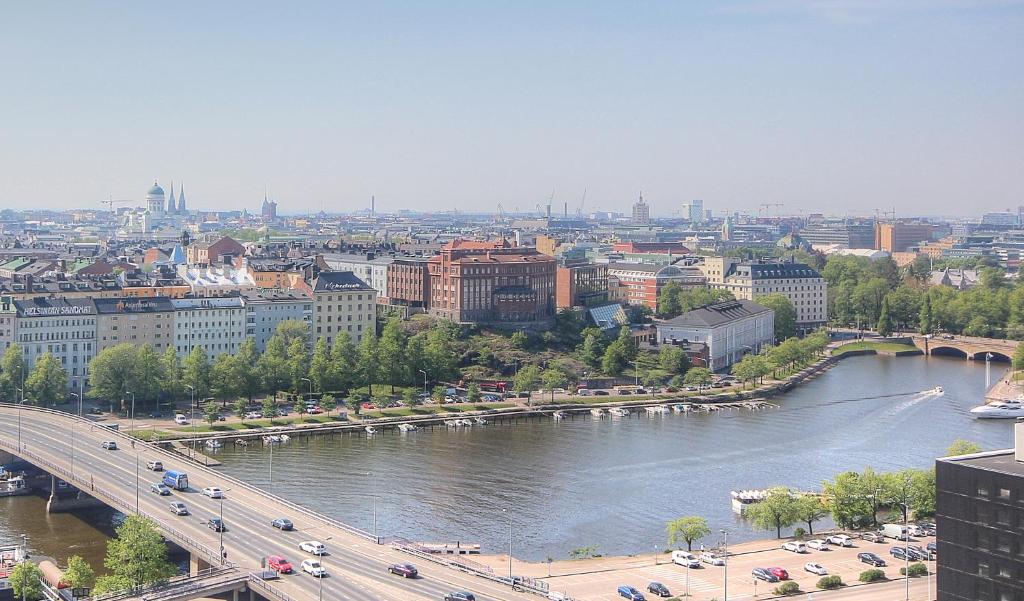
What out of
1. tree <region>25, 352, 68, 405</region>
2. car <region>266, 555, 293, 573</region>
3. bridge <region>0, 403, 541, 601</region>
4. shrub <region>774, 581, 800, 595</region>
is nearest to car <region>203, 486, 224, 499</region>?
bridge <region>0, 403, 541, 601</region>

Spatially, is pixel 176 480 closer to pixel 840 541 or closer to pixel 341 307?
pixel 840 541

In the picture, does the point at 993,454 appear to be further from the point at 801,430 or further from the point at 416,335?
the point at 416,335

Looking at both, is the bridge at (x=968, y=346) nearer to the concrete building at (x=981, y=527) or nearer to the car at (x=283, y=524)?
the car at (x=283, y=524)

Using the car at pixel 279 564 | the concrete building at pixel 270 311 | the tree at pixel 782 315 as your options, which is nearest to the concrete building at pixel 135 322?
the concrete building at pixel 270 311

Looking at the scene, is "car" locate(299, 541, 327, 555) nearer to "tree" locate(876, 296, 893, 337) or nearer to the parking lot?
the parking lot

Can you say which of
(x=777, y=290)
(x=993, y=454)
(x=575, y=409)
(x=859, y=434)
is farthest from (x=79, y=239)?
(x=993, y=454)

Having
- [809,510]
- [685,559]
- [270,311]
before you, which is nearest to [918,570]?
[685,559]
